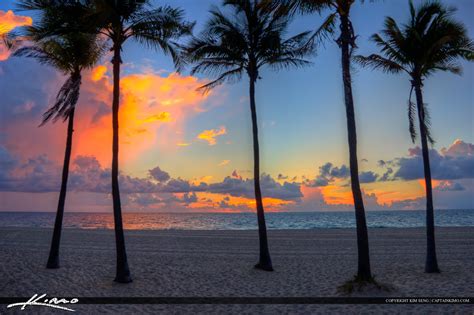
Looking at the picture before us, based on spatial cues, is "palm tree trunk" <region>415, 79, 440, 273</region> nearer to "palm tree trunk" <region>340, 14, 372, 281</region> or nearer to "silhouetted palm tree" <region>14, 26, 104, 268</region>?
"palm tree trunk" <region>340, 14, 372, 281</region>

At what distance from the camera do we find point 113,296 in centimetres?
1180

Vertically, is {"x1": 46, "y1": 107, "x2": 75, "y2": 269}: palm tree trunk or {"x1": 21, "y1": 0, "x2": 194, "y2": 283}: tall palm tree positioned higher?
{"x1": 21, "y1": 0, "x2": 194, "y2": 283}: tall palm tree

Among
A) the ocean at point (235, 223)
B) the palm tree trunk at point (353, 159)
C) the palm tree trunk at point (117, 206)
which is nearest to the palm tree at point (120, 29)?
the palm tree trunk at point (117, 206)

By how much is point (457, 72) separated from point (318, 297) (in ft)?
37.9

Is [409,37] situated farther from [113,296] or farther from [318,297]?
[113,296]

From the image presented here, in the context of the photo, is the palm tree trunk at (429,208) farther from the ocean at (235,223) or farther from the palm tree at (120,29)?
the ocean at (235,223)

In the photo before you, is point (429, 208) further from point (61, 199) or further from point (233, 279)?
point (61, 199)

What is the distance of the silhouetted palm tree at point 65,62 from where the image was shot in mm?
14720

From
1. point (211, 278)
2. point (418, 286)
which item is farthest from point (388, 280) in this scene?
point (211, 278)
